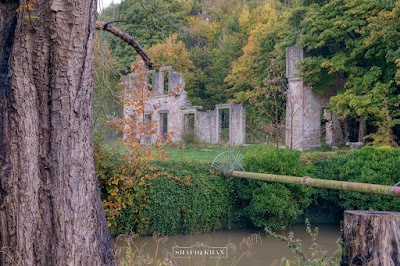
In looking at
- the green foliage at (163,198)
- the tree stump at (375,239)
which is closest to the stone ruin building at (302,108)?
the green foliage at (163,198)

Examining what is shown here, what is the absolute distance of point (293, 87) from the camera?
20062 mm

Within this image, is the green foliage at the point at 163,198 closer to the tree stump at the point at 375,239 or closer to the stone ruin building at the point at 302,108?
the tree stump at the point at 375,239

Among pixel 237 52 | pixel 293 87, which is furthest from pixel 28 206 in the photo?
pixel 237 52

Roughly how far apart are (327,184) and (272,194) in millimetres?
2165

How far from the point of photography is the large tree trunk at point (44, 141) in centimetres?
344

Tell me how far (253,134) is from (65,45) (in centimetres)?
2387

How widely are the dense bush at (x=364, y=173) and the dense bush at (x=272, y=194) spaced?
550 millimetres

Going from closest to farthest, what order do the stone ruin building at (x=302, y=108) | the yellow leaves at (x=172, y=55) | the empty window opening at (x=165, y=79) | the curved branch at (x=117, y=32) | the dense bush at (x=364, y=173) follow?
the curved branch at (x=117, y=32) < the dense bush at (x=364, y=173) < the stone ruin building at (x=302, y=108) < the yellow leaves at (x=172, y=55) < the empty window opening at (x=165, y=79)

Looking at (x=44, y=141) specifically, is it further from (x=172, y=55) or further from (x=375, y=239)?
(x=172, y=55)

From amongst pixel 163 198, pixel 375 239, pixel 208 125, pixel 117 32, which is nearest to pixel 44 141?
pixel 117 32

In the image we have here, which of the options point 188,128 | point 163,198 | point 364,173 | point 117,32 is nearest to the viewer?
point 117,32

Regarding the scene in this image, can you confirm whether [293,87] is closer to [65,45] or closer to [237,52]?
[237,52]

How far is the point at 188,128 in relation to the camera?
25.9m

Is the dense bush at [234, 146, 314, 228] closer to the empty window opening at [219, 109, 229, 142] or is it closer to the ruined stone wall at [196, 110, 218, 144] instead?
the empty window opening at [219, 109, 229, 142]
